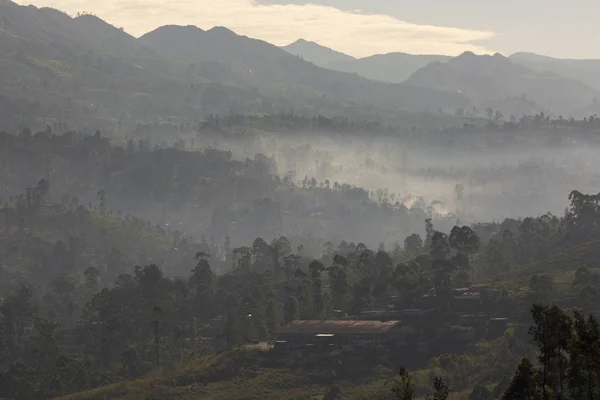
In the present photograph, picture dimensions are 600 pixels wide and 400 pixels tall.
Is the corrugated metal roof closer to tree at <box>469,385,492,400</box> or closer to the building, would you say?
the building

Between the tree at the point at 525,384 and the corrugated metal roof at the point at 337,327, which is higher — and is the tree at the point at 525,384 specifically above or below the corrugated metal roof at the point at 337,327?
below

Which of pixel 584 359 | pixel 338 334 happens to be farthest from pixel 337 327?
pixel 584 359

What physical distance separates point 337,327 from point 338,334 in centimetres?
384

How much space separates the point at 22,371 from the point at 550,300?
3996 inches

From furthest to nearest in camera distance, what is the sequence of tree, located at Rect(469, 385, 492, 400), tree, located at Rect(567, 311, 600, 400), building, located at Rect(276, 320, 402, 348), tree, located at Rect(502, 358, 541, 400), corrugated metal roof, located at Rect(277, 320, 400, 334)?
corrugated metal roof, located at Rect(277, 320, 400, 334) < building, located at Rect(276, 320, 402, 348) < tree, located at Rect(469, 385, 492, 400) < tree, located at Rect(502, 358, 541, 400) < tree, located at Rect(567, 311, 600, 400)

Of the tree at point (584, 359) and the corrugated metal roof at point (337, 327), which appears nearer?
the tree at point (584, 359)

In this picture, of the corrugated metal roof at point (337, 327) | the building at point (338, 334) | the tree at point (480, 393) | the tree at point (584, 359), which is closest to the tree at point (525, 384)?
the tree at point (584, 359)

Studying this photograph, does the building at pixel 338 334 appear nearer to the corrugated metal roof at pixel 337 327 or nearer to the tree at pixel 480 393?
the corrugated metal roof at pixel 337 327

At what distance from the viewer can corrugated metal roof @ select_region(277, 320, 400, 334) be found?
606ft

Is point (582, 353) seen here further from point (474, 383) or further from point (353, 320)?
point (353, 320)

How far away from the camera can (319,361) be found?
589ft

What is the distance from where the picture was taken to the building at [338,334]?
18238 centimetres

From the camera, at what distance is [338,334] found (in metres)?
185

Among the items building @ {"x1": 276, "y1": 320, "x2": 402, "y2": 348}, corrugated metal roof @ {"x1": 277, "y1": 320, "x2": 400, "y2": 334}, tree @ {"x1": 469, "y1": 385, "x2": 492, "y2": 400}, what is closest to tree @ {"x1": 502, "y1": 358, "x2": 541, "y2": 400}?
tree @ {"x1": 469, "y1": 385, "x2": 492, "y2": 400}
